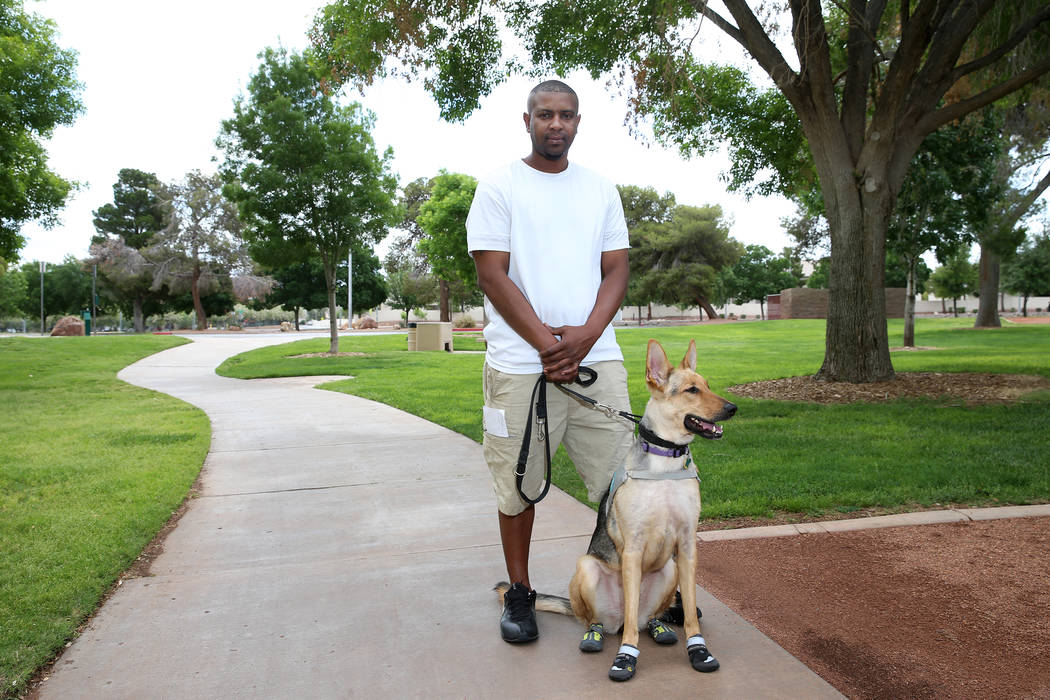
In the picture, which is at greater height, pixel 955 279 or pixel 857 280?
pixel 955 279

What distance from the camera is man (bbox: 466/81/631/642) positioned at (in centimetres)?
313

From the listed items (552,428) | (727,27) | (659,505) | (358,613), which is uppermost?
(727,27)

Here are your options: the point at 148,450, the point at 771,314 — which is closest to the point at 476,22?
the point at 148,450

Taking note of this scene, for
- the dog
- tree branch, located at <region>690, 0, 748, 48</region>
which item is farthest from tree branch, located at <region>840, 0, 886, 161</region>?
the dog

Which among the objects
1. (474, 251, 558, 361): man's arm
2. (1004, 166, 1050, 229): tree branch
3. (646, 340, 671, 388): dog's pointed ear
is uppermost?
(1004, 166, 1050, 229): tree branch

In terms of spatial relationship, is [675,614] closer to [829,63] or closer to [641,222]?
[829,63]

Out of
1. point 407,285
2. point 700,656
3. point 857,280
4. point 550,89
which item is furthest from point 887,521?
point 407,285

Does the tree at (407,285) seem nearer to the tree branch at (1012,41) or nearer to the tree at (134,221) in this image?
the tree at (134,221)

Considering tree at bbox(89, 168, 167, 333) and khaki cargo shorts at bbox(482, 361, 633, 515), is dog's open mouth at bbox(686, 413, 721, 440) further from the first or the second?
tree at bbox(89, 168, 167, 333)

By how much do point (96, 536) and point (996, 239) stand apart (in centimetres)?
2653

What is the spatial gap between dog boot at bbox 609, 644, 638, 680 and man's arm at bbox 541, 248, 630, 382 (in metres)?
1.08

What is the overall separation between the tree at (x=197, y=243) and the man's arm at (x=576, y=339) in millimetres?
54006

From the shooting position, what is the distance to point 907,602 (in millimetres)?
3529

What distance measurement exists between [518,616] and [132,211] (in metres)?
64.6
